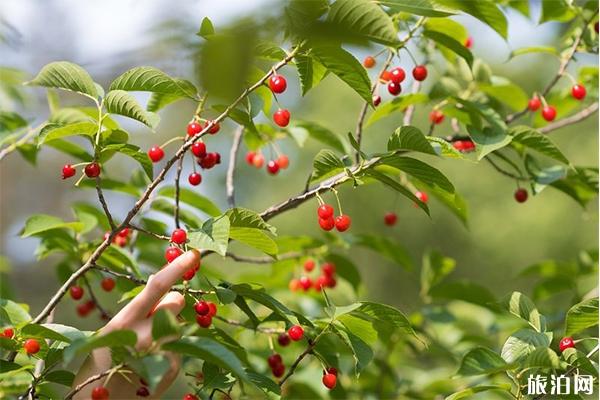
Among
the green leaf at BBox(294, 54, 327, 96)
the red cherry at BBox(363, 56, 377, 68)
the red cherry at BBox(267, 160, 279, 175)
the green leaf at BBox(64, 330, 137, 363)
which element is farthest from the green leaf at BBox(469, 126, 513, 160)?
the green leaf at BBox(64, 330, 137, 363)

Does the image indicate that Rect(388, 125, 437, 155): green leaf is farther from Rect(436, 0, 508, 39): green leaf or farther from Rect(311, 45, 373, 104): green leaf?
Rect(436, 0, 508, 39): green leaf

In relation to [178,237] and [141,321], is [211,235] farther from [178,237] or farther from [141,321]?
[141,321]

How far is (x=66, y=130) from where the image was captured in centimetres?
127

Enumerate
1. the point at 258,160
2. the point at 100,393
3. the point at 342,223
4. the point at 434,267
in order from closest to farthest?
the point at 100,393 → the point at 342,223 → the point at 258,160 → the point at 434,267

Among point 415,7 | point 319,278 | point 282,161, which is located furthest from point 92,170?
point 319,278

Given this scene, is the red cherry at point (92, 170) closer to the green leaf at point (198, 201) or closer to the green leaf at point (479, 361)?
the green leaf at point (198, 201)

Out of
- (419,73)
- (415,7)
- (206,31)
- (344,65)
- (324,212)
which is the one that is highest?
(419,73)

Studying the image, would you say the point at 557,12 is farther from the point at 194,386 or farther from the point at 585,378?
the point at 194,386

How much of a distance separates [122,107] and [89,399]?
49 centimetres

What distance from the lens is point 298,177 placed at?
462 inches

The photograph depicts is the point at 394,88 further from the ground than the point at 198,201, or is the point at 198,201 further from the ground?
the point at 394,88

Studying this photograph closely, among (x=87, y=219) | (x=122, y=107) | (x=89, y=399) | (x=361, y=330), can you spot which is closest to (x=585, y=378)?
(x=361, y=330)

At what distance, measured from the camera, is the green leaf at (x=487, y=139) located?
1536 millimetres

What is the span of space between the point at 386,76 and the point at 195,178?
488mm
